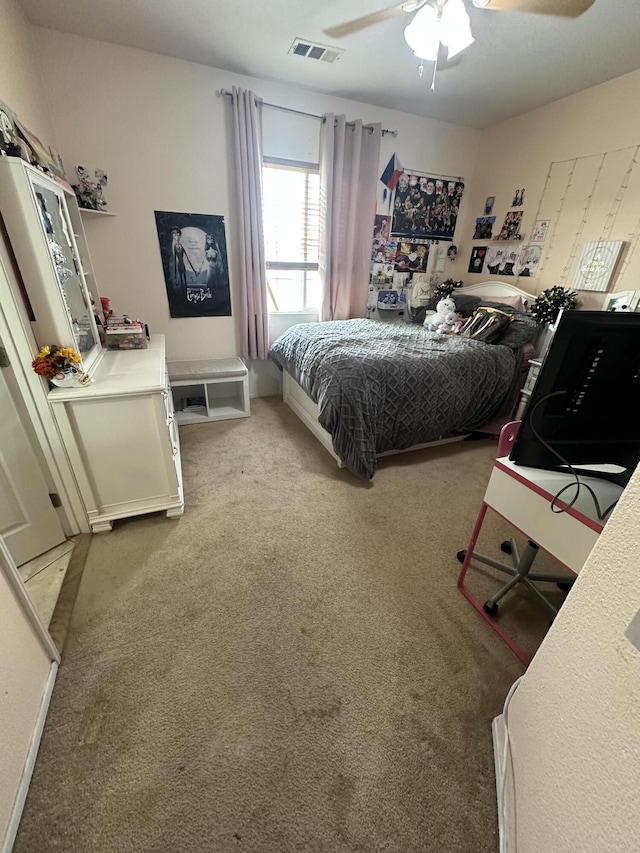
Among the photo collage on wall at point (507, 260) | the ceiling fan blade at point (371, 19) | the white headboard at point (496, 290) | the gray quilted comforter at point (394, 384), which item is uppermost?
the ceiling fan blade at point (371, 19)

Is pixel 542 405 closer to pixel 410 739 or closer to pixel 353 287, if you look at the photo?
pixel 410 739

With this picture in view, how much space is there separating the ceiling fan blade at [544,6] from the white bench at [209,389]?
2.50 metres

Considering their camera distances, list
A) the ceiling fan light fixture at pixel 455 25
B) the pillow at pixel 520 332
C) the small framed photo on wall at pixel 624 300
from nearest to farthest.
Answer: the ceiling fan light fixture at pixel 455 25, the small framed photo on wall at pixel 624 300, the pillow at pixel 520 332

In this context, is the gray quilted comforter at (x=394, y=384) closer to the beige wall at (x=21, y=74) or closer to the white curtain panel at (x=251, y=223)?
the white curtain panel at (x=251, y=223)

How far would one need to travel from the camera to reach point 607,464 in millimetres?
1183

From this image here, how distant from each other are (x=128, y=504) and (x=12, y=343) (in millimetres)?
→ 899

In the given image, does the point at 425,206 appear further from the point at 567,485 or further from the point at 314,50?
the point at 567,485

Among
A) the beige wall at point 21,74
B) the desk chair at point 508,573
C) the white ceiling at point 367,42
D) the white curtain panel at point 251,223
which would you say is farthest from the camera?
the white curtain panel at point 251,223

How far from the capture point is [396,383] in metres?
2.27

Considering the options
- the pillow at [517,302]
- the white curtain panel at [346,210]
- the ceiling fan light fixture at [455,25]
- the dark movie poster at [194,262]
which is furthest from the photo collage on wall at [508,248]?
the dark movie poster at [194,262]

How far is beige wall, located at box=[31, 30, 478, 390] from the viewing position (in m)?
2.33

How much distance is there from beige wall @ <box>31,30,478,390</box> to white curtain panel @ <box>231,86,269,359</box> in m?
0.12

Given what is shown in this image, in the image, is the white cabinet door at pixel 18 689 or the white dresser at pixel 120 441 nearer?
the white cabinet door at pixel 18 689

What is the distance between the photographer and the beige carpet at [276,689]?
2.98 feet
